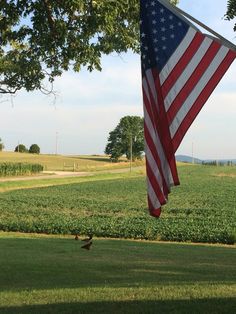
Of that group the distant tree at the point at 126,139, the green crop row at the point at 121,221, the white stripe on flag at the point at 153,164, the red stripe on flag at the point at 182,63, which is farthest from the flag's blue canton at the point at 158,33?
the distant tree at the point at 126,139

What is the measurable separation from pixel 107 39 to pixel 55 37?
100 cm

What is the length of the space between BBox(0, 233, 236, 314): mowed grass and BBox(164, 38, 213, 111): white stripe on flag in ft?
8.40

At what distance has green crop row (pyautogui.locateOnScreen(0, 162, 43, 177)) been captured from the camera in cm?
7781

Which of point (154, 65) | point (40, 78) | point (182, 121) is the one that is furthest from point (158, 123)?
point (40, 78)

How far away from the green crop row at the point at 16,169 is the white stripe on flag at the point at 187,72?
238ft

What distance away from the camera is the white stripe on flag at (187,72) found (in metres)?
6.29

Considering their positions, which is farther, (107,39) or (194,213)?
(194,213)

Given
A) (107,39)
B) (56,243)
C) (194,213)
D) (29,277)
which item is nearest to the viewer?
(29,277)

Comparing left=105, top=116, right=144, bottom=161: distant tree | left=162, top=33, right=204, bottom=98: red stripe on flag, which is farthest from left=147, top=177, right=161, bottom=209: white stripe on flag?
left=105, top=116, right=144, bottom=161: distant tree

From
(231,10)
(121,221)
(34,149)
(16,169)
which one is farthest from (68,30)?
(34,149)

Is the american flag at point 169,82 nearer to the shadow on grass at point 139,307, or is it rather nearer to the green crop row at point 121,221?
the shadow on grass at point 139,307

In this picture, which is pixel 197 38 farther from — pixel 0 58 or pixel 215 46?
pixel 0 58

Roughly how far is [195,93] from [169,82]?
0.34 meters

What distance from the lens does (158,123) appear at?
253 inches
